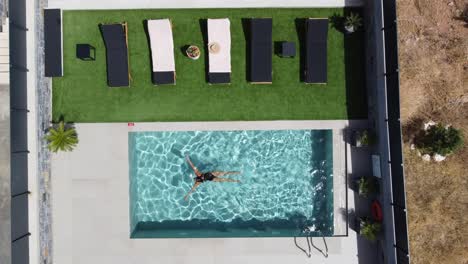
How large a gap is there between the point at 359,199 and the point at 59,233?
12.8 metres

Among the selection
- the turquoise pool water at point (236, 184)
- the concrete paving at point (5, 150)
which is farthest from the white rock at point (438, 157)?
the concrete paving at point (5, 150)

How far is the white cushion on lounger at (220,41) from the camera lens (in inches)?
666

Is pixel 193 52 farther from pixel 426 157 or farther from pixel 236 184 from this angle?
pixel 426 157

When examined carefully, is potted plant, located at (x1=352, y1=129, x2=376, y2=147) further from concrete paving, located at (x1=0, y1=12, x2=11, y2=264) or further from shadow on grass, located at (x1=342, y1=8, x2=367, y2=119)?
concrete paving, located at (x1=0, y1=12, x2=11, y2=264)

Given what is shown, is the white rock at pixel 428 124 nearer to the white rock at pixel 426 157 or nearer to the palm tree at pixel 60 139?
the white rock at pixel 426 157

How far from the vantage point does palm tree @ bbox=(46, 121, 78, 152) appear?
16.4 metres

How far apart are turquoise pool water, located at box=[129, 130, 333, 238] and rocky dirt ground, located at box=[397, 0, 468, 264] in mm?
3755

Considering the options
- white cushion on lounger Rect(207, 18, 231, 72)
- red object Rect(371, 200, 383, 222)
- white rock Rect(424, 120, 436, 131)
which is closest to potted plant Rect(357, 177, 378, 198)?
red object Rect(371, 200, 383, 222)

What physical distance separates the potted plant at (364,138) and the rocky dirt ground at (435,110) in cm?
208

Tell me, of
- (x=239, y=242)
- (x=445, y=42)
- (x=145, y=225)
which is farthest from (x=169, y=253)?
(x=445, y=42)

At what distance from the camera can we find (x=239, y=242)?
56.4ft

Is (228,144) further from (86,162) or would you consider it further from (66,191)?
(66,191)

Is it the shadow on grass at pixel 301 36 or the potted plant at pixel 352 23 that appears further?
the shadow on grass at pixel 301 36

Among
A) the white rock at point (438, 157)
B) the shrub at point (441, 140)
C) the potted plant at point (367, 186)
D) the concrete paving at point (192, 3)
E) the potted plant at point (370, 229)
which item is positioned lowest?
the potted plant at point (370, 229)
